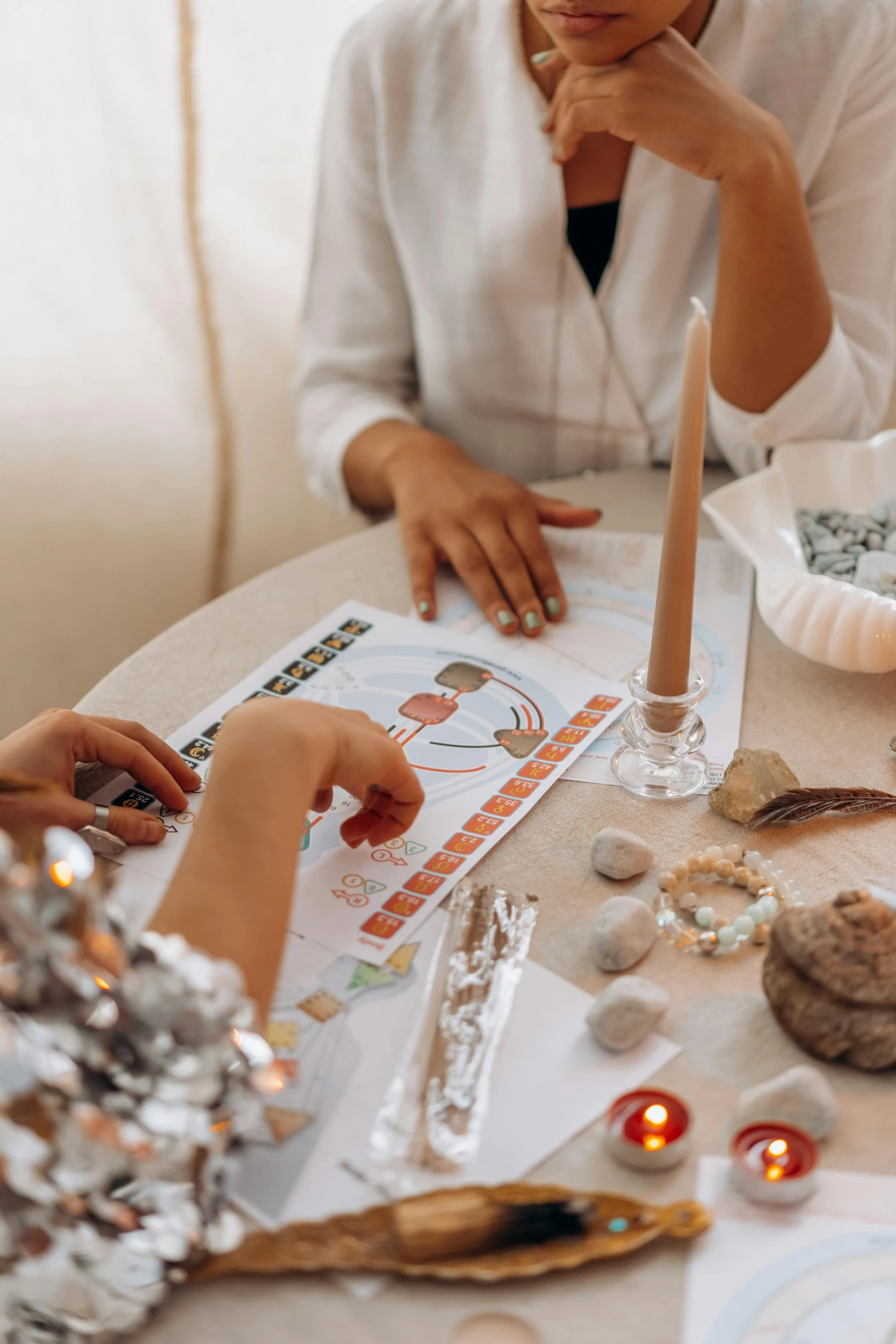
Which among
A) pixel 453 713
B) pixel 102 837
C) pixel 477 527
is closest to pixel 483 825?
pixel 453 713

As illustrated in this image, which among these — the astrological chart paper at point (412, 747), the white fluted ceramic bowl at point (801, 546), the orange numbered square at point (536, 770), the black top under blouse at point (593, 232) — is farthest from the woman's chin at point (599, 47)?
the orange numbered square at point (536, 770)

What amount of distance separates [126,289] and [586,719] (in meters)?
1.10

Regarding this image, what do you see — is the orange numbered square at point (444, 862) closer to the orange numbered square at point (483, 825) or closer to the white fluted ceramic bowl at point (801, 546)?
the orange numbered square at point (483, 825)

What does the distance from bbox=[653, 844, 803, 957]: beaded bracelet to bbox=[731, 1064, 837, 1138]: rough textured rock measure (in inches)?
4.0

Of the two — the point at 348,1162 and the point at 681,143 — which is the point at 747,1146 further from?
the point at 681,143

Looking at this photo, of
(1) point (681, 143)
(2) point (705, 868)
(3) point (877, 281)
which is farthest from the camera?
(3) point (877, 281)

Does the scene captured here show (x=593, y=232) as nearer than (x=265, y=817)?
No

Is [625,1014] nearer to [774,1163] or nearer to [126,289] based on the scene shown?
[774,1163]

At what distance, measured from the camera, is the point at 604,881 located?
615 mm

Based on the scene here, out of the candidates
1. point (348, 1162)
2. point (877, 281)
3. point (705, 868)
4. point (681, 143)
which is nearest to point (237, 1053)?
point (348, 1162)

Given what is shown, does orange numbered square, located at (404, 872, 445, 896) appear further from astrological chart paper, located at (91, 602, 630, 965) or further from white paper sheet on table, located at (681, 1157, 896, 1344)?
white paper sheet on table, located at (681, 1157, 896, 1344)

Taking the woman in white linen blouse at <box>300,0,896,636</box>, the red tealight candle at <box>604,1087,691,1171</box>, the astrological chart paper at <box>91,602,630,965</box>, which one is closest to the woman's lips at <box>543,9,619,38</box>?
the woman in white linen blouse at <box>300,0,896,636</box>

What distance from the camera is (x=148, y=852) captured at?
0.64 m

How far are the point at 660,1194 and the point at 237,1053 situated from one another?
19 centimetres
